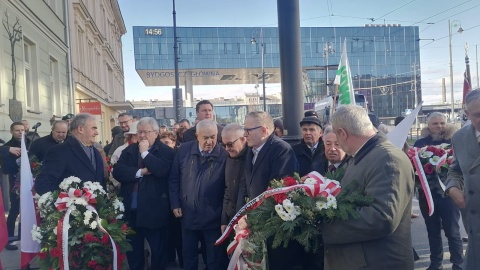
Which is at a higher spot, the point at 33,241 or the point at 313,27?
the point at 313,27

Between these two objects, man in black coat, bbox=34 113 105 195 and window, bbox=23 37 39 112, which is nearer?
man in black coat, bbox=34 113 105 195

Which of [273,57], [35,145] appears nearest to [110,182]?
[35,145]

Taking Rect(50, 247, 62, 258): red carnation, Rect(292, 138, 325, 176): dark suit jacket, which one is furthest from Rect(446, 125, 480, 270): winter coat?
Rect(50, 247, 62, 258): red carnation

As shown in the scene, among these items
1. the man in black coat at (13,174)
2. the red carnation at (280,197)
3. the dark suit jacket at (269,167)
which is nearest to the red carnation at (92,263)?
the dark suit jacket at (269,167)

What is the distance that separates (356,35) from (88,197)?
6427 cm

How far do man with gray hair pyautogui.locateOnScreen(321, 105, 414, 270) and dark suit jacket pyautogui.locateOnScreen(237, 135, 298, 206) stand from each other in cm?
126

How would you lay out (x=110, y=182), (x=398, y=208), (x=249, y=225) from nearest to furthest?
1. (x=398, y=208)
2. (x=249, y=225)
3. (x=110, y=182)

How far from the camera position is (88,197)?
4.02m

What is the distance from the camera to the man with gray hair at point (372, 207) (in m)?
2.30

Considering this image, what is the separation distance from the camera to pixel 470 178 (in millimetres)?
2910

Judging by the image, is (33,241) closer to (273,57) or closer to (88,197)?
(88,197)

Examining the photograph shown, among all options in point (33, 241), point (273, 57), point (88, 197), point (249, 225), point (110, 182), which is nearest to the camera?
point (249, 225)

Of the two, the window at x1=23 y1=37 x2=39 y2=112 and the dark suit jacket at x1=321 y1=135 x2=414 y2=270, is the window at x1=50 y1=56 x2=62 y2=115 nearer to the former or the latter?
the window at x1=23 y1=37 x2=39 y2=112

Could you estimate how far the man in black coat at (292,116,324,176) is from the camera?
500 centimetres
